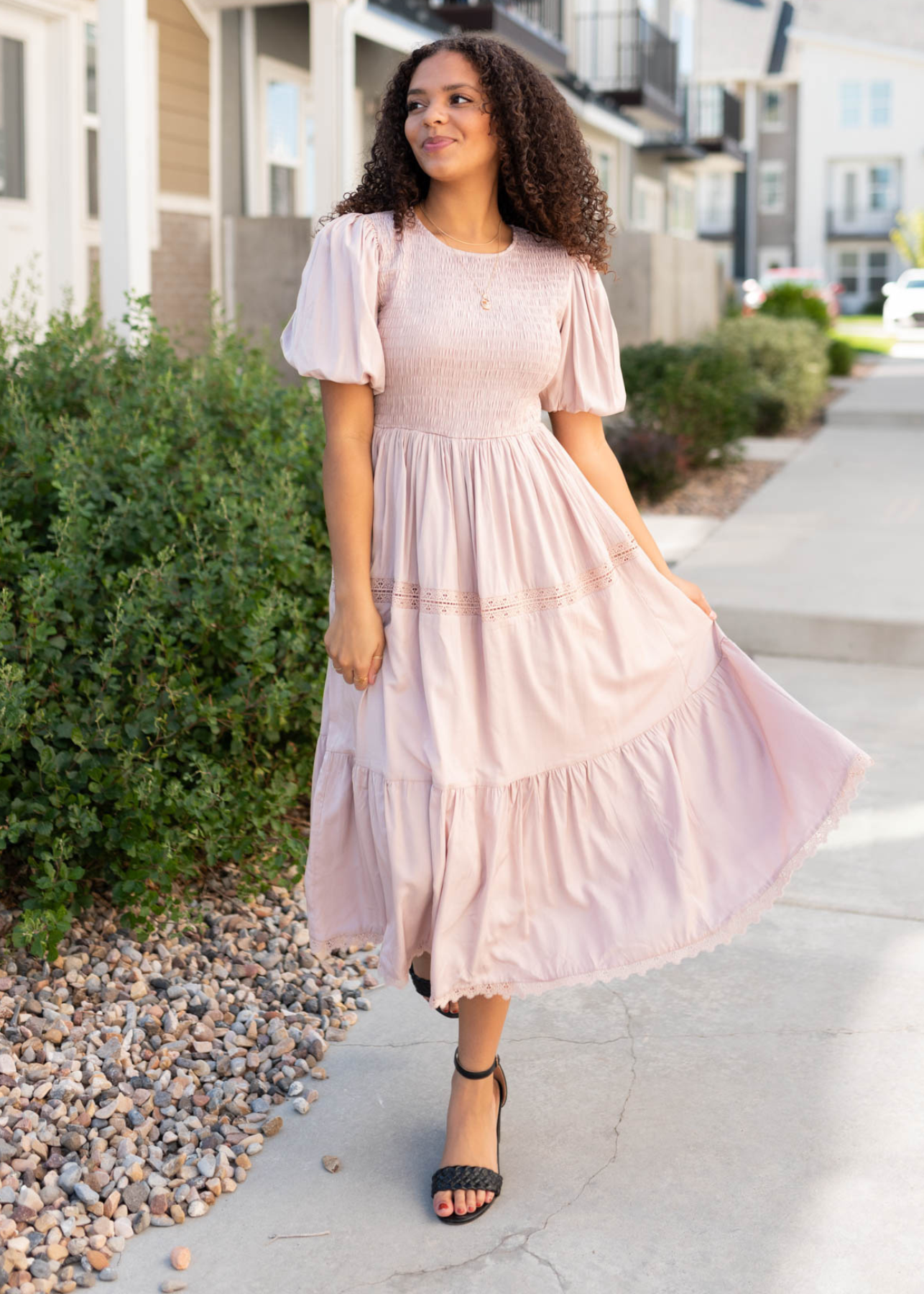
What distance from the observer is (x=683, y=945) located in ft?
7.66

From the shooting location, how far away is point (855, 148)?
154ft

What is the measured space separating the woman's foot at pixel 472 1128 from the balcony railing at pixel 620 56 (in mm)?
17431

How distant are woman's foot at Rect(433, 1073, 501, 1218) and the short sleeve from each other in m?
1.19

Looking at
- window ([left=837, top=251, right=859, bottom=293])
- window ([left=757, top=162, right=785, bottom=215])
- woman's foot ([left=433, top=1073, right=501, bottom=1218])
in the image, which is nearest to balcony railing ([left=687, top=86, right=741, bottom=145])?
window ([left=757, top=162, right=785, bottom=215])

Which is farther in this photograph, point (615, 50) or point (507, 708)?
point (615, 50)

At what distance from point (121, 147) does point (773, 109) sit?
4607 cm

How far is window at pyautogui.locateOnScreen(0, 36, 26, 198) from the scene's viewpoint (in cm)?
815

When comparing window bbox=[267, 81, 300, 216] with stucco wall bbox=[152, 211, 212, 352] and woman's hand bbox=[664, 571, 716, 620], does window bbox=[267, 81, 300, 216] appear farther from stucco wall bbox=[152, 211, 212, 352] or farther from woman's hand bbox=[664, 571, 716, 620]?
woman's hand bbox=[664, 571, 716, 620]

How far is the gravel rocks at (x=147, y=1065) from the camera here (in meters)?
2.30

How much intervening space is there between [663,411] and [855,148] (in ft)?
135

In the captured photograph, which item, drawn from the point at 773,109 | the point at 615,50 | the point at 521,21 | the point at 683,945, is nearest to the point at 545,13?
the point at 521,21

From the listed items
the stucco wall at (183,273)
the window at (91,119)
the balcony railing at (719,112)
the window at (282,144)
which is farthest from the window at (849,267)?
the window at (91,119)

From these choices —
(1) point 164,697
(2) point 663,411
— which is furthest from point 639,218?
(1) point 164,697

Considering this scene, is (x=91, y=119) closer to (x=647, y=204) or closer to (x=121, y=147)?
(x=121, y=147)
